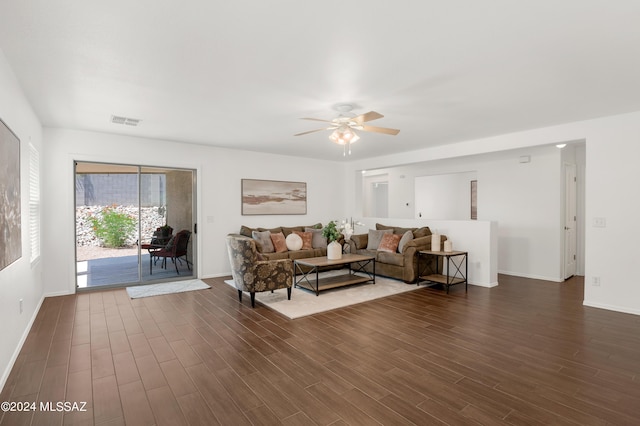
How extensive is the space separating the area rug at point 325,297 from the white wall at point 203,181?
4.22 feet

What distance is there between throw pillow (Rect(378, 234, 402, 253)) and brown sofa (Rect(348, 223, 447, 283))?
0.08 metres

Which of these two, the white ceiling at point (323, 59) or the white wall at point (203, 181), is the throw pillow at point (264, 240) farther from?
the white ceiling at point (323, 59)

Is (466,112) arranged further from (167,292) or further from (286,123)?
(167,292)

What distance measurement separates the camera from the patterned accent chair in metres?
4.41

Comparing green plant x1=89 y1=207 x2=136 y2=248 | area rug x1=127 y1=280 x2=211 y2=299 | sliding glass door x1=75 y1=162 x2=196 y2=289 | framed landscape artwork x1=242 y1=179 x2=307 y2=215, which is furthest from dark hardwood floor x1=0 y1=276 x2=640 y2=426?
framed landscape artwork x1=242 y1=179 x2=307 y2=215

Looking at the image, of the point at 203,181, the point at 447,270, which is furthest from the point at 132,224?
the point at 447,270

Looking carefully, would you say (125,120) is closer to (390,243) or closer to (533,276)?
(390,243)

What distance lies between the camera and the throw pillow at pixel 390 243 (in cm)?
630

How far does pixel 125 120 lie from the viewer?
4547 millimetres

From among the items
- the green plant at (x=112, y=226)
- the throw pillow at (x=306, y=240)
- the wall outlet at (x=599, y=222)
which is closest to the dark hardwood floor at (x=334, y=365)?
the wall outlet at (x=599, y=222)

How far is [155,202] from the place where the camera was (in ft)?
19.6

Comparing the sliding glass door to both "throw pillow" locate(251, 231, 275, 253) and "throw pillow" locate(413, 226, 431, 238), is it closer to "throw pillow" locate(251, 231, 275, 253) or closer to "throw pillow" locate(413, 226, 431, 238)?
"throw pillow" locate(251, 231, 275, 253)

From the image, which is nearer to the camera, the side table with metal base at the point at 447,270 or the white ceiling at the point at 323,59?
the white ceiling at the point at 323,59

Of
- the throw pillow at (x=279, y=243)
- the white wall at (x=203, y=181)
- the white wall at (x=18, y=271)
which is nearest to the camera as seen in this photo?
the white wall at (x=18, y=271)
